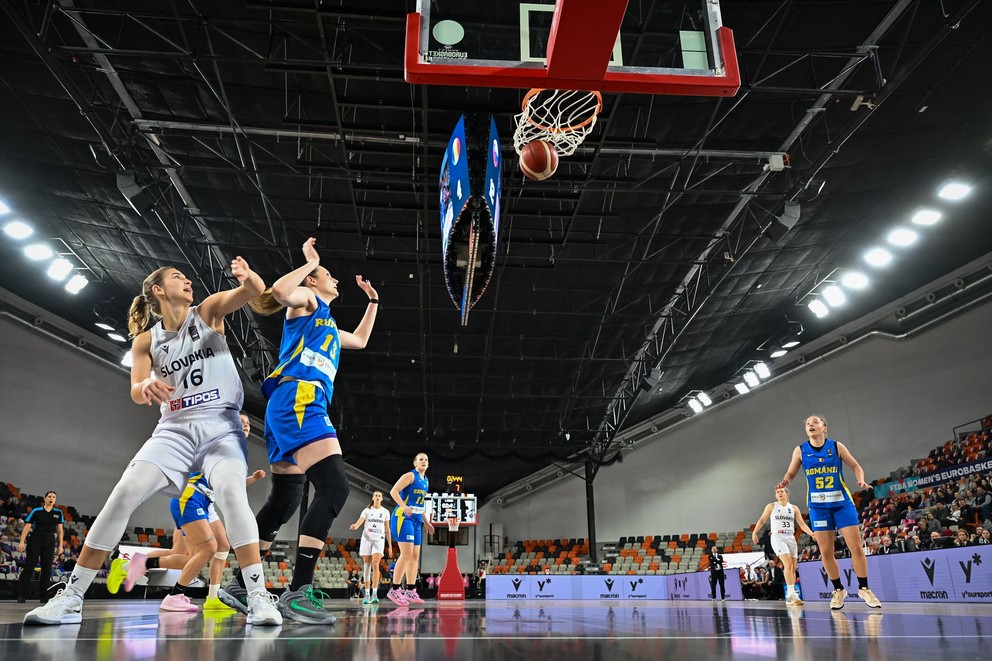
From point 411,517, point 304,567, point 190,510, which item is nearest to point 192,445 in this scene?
point 304,567

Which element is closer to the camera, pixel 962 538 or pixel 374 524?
pixel 962 538

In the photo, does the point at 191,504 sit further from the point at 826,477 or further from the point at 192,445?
the point at 826,477

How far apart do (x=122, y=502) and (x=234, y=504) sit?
0.49m

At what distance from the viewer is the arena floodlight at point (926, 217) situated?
1382 centimetres

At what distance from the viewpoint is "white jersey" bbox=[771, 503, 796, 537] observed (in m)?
10.2

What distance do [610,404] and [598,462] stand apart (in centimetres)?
302

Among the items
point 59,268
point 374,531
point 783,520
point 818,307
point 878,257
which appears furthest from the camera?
point 818,307

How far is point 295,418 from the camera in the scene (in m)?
3.50

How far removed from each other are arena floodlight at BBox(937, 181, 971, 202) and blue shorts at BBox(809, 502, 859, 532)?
974 cm

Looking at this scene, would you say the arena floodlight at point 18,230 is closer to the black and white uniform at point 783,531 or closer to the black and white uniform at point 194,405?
the black and white uniform at point 194,405

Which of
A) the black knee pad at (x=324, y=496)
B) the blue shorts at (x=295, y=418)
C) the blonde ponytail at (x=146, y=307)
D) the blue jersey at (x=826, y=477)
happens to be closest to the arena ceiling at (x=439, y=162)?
the blonde ponytail at (x=146, y=307)

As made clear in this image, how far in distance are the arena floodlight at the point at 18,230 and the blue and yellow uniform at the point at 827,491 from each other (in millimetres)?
14734

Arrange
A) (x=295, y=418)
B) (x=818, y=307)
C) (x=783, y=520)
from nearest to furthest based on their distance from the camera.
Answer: (x=295, y=418) < (x=783, y=520) < (x=818, y=307)

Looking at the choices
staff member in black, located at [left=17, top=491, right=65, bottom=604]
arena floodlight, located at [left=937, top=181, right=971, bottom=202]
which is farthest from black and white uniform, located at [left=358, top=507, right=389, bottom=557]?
arena floodlight, located at [left=937, top=181, right=971, bottom=202]
